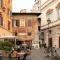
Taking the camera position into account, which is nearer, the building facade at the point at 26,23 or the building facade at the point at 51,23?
the building facade at the point at 51,23

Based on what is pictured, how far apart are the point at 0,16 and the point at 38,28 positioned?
24.8 meters

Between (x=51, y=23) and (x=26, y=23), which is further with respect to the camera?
(x=26, y=23)

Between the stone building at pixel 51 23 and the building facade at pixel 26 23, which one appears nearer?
the stone building at pixel 51 23

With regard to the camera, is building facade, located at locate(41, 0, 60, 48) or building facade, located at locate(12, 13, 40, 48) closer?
building facade, located at locate(41, 0, 60, 48)

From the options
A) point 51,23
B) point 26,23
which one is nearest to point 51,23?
point 51,23

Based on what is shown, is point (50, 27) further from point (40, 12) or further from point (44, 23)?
point (40, 12)

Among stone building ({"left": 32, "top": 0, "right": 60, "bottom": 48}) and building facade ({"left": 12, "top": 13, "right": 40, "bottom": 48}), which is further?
building facade ({"left": 12, "top": 13, "right": 40, "bottom": 48})

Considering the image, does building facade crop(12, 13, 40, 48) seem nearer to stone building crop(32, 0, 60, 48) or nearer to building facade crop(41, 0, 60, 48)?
stone building crop(32, 0, 60, 48)

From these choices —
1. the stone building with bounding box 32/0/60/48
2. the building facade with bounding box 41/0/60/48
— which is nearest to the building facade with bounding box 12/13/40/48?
the stone building with bounding box 32/0/60/48

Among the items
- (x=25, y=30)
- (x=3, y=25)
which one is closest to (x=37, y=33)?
(x=25, y=30)

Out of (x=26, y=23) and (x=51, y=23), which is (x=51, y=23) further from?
(x=26, y=23)

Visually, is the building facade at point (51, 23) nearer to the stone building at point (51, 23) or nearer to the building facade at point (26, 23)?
the stone building at point (51, 23)

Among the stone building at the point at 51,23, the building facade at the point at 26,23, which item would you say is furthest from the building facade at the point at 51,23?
the building facade at the point at 26,23

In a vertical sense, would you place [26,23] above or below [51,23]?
above
